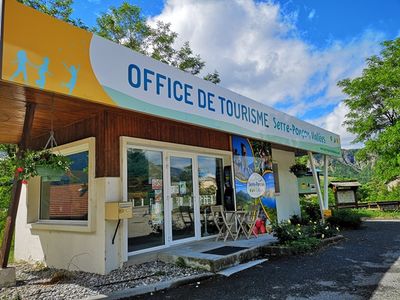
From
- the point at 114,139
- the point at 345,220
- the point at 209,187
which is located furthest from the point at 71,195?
the point at 345,220

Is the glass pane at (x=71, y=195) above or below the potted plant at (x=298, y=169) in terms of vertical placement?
below

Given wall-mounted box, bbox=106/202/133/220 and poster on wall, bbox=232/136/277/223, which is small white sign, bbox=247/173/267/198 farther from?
wall-mounted box, bbox=106/202/133/220

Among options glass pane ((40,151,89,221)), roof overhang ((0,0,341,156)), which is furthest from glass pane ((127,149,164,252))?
roof overhang ((0,0,341,156))

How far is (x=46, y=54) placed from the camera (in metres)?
3.33

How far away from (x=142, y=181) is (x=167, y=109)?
→ 1.96 meters

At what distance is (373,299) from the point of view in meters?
3.69

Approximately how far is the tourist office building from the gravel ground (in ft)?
0.91

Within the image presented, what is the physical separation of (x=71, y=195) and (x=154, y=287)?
288 centimetres

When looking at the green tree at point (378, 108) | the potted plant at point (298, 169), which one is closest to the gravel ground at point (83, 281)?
the potted plant at point (298, 169)

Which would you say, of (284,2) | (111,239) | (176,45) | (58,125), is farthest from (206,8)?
(176,45)

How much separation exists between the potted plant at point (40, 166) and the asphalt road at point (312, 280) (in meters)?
2.10

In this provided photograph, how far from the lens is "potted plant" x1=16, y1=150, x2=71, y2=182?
411 cm

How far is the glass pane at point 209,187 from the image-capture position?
7488mm

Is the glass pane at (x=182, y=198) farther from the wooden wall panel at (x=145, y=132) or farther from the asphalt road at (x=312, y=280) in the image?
the asphalt road at (x=312, y=280)
